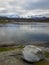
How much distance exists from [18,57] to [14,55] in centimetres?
56

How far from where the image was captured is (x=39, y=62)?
11523mm

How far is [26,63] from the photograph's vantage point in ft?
38.0

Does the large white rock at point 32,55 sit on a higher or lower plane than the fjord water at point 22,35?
higher

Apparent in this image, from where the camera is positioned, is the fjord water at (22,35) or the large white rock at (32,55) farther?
the fjord water at (22,35)

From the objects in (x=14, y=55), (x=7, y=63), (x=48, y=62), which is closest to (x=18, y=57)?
(x=14, y=55)

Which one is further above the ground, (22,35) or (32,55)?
(32,55)

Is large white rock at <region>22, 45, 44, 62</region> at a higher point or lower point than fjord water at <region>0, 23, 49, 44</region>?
higher

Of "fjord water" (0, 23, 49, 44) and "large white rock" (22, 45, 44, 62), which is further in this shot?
"fjord water" (0, 23, 49, 44)

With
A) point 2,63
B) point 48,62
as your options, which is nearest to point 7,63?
point 2,63

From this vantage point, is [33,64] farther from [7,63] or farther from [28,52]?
[7,63]

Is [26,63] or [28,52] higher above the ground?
[28,52]

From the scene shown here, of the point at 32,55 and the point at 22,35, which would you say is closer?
the point at 32,55

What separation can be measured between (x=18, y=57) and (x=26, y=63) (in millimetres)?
1179

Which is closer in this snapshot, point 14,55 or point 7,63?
point 7,63
